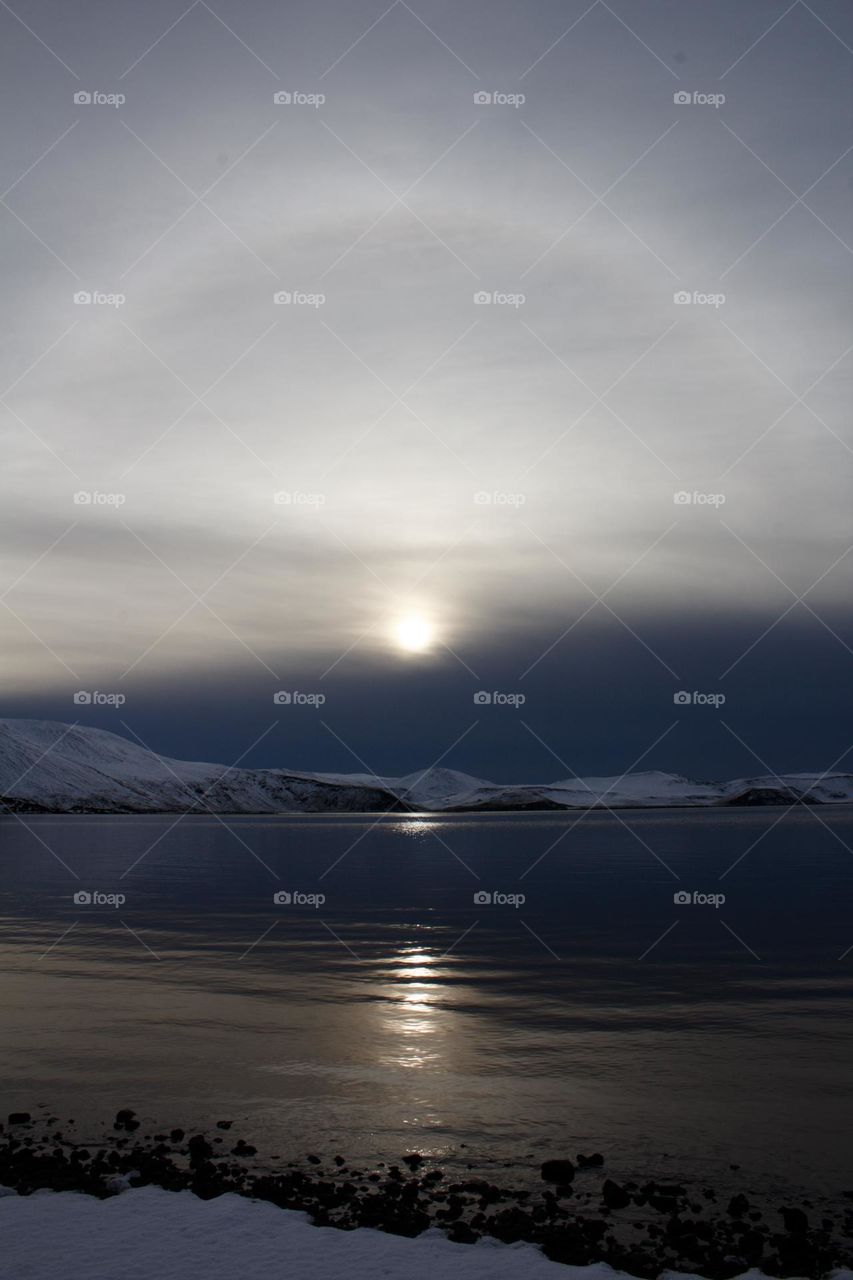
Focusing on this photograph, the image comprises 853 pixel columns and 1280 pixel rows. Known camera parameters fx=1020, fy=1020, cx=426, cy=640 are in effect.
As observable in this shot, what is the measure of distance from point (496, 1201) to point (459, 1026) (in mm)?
13516

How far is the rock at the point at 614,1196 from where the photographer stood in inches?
641

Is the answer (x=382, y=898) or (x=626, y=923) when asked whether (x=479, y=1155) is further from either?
(x=382, y=898)

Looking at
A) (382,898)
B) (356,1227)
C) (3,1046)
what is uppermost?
(382,898)

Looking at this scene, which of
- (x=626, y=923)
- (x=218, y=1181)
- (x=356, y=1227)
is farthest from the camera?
(x=626, y=923)

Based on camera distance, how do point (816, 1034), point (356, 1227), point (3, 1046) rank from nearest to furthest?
1. point (356, 1227)
2. point (3, 1046)
3. point (816, 1034)

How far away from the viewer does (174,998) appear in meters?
33.6

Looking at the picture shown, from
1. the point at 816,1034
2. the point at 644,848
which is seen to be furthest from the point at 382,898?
the point at 644,848

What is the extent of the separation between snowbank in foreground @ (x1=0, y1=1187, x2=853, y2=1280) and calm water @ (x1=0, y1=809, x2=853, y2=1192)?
4284 mm

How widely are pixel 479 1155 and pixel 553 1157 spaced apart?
136 centimetres

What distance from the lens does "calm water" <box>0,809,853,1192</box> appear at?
20375 mm
